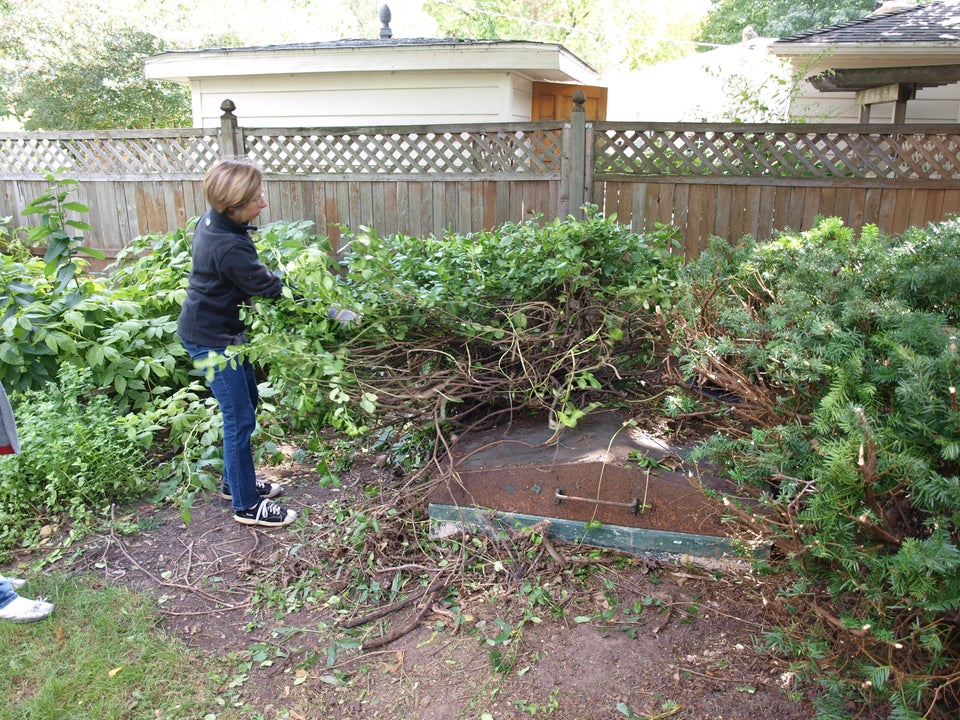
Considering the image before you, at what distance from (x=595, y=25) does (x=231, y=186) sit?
3293 centimetres

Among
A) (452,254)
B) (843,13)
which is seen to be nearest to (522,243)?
(452,254)

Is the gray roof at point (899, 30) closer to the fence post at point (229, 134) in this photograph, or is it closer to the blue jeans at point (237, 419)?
the fence post at point (229, 134)

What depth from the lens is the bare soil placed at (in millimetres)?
2545

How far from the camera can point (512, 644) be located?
2.83 meters

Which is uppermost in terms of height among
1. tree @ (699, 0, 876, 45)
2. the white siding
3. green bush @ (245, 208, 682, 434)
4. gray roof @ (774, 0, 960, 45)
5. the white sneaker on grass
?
tree @ (699, 0, 876, 45)

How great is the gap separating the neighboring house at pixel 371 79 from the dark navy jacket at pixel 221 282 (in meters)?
6.44

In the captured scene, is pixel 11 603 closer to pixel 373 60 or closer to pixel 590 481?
pixel 590 481

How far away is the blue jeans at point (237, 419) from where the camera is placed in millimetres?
3705

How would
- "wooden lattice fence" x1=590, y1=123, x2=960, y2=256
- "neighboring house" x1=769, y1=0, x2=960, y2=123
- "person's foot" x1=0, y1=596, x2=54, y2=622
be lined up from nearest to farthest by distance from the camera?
"person's foot" x1=0, y1=596, x2=54, y2=622
"wooden lattice fence" x1=590, y1=123, x2=960, y2=256
"neighboring house" x1=769, y1=0, x2=960, y2=123

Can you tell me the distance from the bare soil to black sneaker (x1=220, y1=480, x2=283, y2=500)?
2.06ft

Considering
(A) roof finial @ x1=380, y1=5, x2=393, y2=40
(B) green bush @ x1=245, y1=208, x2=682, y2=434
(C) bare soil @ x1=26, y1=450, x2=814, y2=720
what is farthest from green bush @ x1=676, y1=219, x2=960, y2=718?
(A) roof finial @ x1=380, y1=5, x2=393, y2=40

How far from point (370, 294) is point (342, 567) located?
126cm

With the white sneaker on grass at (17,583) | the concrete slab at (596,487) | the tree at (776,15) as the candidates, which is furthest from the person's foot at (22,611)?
the tree at (776,15)

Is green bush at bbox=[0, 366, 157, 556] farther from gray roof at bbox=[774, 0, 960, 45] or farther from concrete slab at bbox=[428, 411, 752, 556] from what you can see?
gray roof at bbox=[774, 0, 960, 45]
